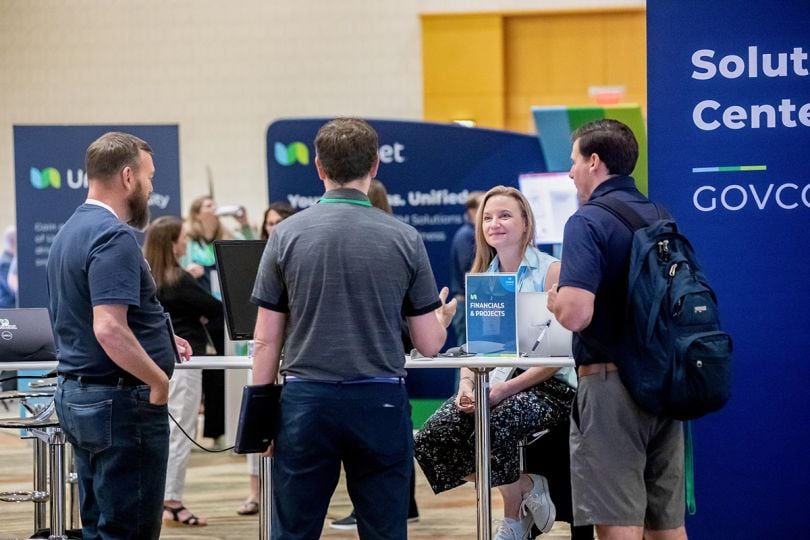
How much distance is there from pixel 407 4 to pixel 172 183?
220 inches

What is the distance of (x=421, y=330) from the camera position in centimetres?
283

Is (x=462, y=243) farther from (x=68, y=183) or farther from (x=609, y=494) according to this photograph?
(x=609, y=494)

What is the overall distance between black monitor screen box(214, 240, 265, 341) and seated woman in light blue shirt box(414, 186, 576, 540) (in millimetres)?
709

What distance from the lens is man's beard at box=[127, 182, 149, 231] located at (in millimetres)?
3176

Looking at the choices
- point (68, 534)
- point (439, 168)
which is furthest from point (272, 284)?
point (439, 168)

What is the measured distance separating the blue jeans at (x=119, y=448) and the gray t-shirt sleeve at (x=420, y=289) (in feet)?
2.59

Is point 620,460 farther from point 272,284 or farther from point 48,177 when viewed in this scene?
point 48,177

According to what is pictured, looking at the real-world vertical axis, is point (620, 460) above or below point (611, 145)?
below

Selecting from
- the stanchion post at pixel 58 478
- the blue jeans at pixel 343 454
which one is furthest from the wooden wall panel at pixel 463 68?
the blue jeans at pixel 343 454

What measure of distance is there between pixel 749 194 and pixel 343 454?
5.78 ft

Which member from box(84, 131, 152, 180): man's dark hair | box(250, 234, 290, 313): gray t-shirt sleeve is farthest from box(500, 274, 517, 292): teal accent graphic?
box(84, 131, 152, 180): man's dark hair

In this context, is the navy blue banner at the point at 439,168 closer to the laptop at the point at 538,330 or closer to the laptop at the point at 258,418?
the laptop at the point at 538,330

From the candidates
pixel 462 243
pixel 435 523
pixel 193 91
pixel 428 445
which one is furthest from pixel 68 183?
pixel 193 91

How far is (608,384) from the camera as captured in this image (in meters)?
3.02
